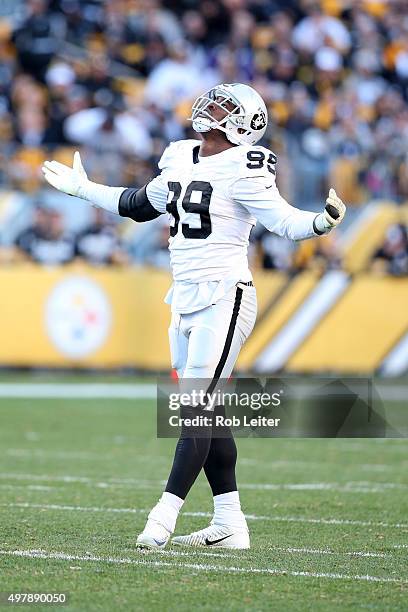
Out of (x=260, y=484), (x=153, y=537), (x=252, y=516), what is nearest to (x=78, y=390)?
(x=260, y=484)

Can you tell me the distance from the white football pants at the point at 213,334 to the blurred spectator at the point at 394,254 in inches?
396

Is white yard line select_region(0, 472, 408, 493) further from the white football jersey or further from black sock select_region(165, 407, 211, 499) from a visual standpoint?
the white football jersey

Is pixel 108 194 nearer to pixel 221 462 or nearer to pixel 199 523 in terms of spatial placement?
pixel 221 462

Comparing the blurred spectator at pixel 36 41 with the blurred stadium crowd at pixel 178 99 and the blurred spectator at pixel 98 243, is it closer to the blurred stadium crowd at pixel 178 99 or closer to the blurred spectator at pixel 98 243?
the blurred stadium crowd at pixel 178 99

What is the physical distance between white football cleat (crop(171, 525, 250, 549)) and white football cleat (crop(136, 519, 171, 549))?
237 mm

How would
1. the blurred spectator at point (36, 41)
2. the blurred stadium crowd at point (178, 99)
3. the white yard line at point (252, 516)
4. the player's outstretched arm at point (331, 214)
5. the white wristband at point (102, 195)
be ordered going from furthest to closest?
the blurred spectator at point (36, 41) → the blurred stadium crowd at point (178, 99) → the white yard line at point (252, 516) → the white wristband at point (102, 195) → the player's outstretched arm at point (331, 214)

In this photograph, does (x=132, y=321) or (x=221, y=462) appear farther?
(x=132, y=321)

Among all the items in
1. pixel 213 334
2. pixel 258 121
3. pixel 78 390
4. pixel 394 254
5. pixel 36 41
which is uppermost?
pixel 36 41

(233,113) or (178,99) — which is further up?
(178,99)

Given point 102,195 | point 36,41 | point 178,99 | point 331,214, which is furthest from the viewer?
point 36,41

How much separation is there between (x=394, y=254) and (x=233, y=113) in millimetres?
10166

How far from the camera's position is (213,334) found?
5402mm

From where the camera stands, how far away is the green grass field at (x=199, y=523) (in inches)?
174

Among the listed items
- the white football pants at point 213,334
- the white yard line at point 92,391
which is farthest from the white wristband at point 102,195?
the white yard line at point 92,391
